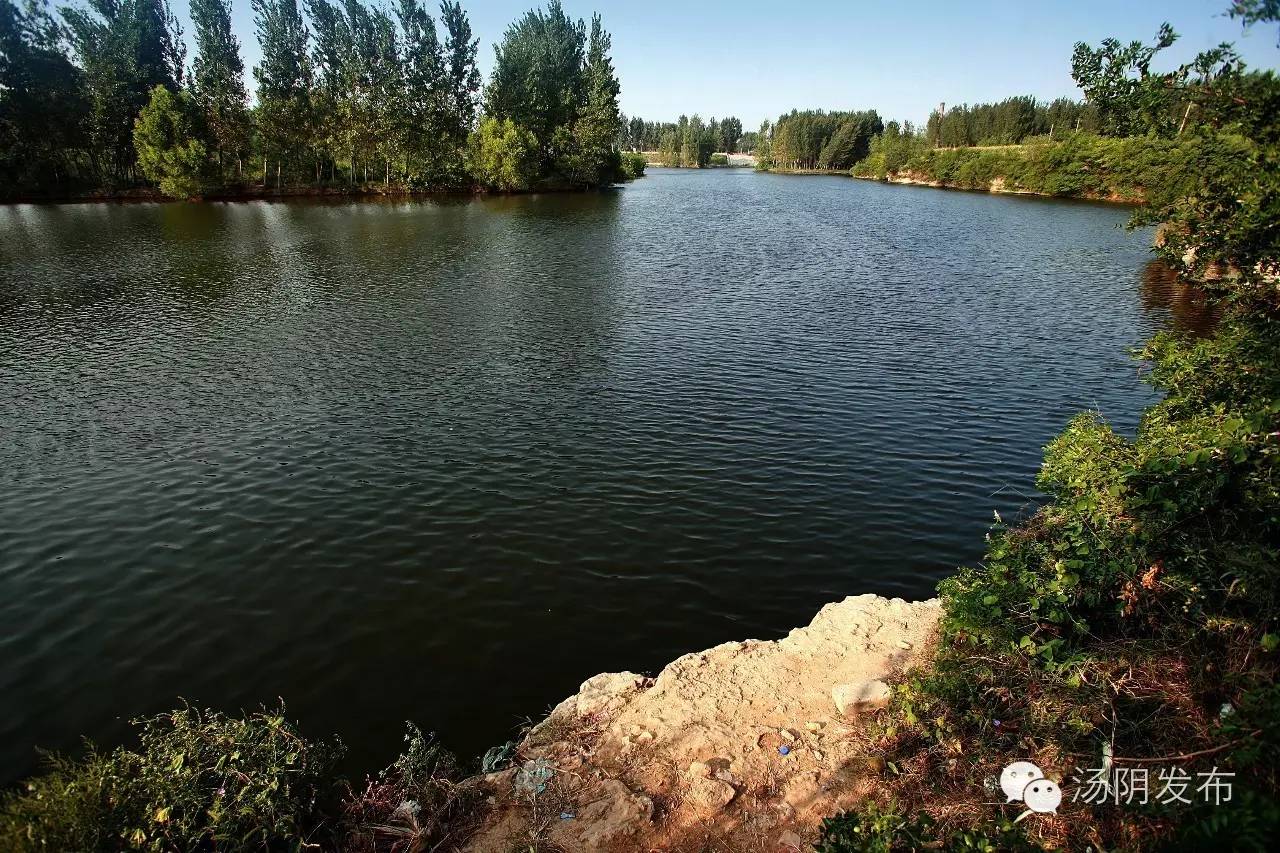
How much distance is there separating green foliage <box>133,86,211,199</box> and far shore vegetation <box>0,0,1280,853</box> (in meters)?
104

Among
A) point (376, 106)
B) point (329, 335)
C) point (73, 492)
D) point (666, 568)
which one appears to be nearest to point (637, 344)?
point (329, 335)

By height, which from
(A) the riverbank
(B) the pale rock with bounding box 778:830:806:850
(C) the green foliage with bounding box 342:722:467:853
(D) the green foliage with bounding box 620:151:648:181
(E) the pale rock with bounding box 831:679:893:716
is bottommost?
(C) the green foliage with bounding box 342:722:467:853

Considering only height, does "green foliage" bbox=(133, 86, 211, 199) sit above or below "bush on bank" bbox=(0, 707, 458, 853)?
above

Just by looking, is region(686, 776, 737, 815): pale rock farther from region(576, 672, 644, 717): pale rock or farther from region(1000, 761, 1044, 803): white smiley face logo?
region(1000, 761, 1044, 803): white smiley face logo

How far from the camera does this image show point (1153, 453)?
10.6 m

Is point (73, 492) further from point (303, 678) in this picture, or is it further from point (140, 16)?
point (140, 16)

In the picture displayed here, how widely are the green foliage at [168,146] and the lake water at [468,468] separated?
1999 inches

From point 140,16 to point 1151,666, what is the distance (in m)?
138

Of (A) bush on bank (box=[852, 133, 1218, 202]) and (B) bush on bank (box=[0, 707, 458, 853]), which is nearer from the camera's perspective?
(B) bush on bank (box=[0, 707, 458, 853])

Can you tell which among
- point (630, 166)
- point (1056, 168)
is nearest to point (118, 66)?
point (630, 166)

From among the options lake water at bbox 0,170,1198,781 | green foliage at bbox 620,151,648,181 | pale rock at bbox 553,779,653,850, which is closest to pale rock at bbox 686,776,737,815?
pale rock at bbox 553,779,653,850

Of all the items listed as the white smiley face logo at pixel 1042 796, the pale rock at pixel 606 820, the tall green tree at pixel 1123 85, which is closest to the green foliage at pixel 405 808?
the pale rock at pixel 606 820

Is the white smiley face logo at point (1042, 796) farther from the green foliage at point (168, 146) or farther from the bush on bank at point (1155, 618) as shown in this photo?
the green foliage at point (168, 146)

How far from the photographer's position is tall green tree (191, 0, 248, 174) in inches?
4008
